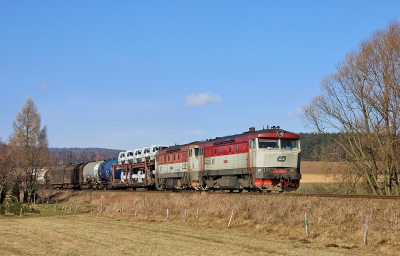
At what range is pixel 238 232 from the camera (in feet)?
79.9

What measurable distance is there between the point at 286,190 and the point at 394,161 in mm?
11219

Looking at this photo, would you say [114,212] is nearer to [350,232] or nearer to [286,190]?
[286,190]

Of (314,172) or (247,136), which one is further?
(314,172)

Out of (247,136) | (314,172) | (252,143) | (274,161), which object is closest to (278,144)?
(274,161)

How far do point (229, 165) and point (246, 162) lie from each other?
2.57 meters

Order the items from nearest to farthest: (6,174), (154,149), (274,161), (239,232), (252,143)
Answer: (239,232), (274,161), (252,143), (154,149), (6,174)

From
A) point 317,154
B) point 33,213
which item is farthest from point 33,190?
point 317,154

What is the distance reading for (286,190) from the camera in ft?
111

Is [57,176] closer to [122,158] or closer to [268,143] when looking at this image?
[122,158]

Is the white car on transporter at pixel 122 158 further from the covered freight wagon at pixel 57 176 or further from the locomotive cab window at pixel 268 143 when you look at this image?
the locomotive cab window at pixel 268 143

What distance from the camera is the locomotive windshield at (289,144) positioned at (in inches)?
1355

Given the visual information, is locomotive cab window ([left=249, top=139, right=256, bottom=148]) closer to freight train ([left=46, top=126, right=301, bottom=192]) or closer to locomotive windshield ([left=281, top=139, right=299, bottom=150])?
freight train ([left=46, top=126, right=301, bottom=192])

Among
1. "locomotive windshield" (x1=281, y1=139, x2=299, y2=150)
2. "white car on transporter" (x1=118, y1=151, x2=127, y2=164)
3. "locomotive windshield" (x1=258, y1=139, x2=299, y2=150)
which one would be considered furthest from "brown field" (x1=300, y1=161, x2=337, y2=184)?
"white car on transporter" (x1=118, y1=151, x2=127, y2=164)

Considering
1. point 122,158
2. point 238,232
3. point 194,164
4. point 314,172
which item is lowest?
point 238,232
